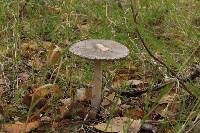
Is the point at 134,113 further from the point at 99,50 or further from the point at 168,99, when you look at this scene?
the point at 99,50

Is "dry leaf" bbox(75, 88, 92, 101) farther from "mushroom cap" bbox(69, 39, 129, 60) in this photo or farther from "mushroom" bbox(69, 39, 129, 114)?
"mushroom cap" bbox(69, 39, 129, 60)

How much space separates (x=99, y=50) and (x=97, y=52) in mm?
22

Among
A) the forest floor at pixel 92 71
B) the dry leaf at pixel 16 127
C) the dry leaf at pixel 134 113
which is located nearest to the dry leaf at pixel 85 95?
the forest floor at pixel 92 71

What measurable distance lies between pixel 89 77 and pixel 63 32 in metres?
0.73

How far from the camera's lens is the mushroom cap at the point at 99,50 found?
2008 mm

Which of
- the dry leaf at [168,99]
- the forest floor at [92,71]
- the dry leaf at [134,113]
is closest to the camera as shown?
the forest floor at [92,71]

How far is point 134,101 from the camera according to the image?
95.1 inches

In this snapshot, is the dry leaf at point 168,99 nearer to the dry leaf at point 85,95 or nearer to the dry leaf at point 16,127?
the dry leaf at point 85,95

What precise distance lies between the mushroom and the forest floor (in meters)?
0.09

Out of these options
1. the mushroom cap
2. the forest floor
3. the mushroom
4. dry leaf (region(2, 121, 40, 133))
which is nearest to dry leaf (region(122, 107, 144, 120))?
the forest floor

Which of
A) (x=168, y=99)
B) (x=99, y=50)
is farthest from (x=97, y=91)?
(x=168, y=99)

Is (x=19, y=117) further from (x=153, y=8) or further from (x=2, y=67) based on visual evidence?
(x=153, y=8)

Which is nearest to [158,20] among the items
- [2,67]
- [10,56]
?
[10,56]

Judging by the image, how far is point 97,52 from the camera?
2047 millimetres
